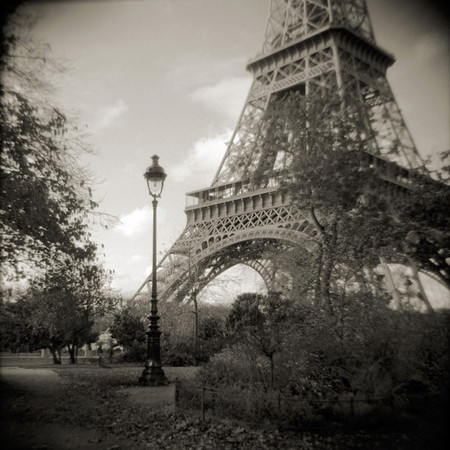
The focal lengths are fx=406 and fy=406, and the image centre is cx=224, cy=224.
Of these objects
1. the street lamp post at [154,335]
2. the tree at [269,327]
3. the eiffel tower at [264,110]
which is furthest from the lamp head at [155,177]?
the eiffel tower at [264,110]

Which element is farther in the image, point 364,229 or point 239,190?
point 239,190

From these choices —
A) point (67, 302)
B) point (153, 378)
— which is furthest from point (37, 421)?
point (67, 302)

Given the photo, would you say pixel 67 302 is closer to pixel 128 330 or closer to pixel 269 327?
pixel 269 327

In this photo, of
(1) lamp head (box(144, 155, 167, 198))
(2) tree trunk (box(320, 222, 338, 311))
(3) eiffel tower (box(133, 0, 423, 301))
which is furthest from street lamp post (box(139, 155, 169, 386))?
(3) eiffel tower (box(133, 0, 423, 301))

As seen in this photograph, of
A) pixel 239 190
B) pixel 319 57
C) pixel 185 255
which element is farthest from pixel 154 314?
pixel 319 57

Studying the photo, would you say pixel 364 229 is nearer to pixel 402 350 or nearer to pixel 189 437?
pixel 402 350
